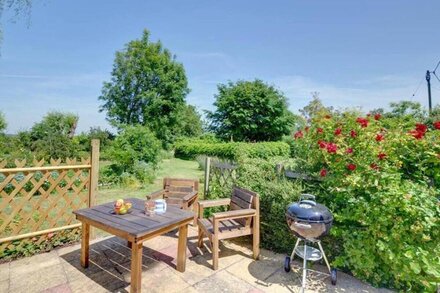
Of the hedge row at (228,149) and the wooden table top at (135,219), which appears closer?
the wooden table top at (135,219)

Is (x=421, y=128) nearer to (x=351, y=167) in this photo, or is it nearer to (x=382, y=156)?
(x=382, y=156)

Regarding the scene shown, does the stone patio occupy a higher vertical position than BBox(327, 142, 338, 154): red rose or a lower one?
lower

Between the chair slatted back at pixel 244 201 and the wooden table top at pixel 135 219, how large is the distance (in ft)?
2.68

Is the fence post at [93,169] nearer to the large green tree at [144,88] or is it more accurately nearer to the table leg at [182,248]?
the table leg at [182,248]

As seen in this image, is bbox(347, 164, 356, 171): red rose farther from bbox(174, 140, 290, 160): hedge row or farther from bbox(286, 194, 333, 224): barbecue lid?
bbox(174, 140, 290, 160): hedge row

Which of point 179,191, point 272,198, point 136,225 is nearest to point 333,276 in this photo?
point 272,198

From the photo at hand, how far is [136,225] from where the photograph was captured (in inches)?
95.6

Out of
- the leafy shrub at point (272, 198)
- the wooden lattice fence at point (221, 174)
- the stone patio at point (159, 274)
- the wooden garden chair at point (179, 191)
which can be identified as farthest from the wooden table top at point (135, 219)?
the wooden lattice fence at point (221, 174)

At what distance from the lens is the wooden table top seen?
2.34 m

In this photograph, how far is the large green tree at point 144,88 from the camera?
788 inches

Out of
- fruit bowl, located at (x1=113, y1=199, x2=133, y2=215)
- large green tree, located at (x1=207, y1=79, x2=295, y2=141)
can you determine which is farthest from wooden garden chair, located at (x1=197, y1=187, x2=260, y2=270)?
large green tree, located at (x1=207, y1=79, x2=295, y2=141)

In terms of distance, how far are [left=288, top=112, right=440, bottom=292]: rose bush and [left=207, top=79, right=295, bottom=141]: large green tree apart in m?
15.2

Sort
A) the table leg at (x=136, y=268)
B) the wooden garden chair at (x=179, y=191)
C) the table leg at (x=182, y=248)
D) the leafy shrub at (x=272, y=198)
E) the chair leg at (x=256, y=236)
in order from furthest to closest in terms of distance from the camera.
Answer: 1. the wooden garden chair at (x=179, y=191)
2. the leafy shrub at (x=272, y=198)
3. the chair leg at (x=256, y=236)
4. the table leg at (x=182, y=248)
5. the table leg at (x=136, y=268)

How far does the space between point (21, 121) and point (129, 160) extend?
671 centimetres
